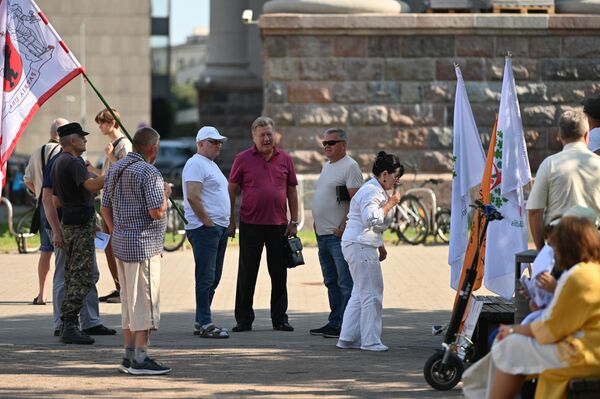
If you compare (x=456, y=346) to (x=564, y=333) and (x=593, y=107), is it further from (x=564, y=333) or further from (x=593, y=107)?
(x=564, y=333)

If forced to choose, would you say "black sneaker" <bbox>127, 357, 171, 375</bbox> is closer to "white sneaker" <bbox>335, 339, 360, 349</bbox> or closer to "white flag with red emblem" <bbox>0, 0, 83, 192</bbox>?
"white sneaker" <bbox>335, 339, 360, 349</bbox>

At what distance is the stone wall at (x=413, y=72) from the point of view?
74.8 ft

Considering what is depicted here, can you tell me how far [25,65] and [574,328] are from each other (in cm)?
571

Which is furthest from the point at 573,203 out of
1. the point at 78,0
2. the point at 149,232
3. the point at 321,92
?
the point at 78,0

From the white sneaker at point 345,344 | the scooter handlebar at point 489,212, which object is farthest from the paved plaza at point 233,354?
the scooter handlebar at point 489,212

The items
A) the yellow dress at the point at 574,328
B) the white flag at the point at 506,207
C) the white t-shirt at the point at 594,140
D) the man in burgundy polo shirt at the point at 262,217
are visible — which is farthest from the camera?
the man in burgundy polo shirt at the point at 262,217

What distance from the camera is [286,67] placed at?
22.9 meters

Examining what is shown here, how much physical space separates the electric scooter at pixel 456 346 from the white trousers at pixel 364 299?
4.30 feet

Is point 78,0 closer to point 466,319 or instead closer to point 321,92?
point 321,92

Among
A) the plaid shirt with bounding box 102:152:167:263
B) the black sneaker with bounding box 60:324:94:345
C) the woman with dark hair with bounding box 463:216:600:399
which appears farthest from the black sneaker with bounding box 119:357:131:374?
the woman with dark hair with bounding box 463:216:600:399

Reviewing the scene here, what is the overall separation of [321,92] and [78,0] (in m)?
50.2

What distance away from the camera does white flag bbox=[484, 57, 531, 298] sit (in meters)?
11.2

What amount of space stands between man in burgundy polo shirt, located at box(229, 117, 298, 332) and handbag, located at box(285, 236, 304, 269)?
5 centimetres

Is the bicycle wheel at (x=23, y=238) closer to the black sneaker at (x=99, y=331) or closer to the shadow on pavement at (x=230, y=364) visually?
the shadow on pavement at (x=230, y=364)
